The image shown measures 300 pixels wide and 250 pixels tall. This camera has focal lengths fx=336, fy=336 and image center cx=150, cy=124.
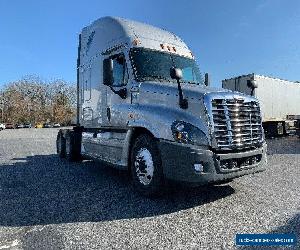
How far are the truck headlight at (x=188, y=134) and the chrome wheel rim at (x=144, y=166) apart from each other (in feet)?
2.75

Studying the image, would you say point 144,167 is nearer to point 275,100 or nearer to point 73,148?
point 73,148

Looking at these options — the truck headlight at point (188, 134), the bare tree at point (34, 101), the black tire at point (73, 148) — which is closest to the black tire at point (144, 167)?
the truck headlight at point (188, 134)

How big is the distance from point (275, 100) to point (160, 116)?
1888cm

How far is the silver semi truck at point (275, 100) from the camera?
21.2 m

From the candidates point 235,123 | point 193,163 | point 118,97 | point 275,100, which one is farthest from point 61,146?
point 275,100

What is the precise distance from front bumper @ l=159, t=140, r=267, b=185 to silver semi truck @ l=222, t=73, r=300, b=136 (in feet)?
52.0

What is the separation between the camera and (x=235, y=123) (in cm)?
587

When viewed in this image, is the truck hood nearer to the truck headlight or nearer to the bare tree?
the truck headlight

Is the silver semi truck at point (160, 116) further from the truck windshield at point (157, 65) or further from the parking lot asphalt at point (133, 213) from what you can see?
the parking lot asphalt at point (133, 213)

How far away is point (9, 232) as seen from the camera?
4668mm

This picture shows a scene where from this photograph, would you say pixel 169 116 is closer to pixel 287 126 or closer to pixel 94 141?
pixel 94 141

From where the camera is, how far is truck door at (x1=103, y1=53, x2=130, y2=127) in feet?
23.2

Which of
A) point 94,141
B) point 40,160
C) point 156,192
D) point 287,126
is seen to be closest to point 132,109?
point 156,192

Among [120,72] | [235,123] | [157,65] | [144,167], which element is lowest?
[144,167]
